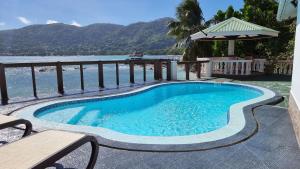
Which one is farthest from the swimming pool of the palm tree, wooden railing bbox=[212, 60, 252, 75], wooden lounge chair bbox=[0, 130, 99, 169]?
the palm tree

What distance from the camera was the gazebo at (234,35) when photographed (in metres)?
10.2

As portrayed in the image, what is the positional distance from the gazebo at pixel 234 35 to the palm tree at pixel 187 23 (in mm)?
7849

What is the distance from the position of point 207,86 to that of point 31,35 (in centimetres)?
8905

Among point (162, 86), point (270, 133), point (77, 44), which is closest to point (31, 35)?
point (77, 44)

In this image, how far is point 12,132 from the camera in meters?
3.87

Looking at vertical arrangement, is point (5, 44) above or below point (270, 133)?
above

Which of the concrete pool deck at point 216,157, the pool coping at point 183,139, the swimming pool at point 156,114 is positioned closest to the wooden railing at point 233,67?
the swimming pool at point 156,114

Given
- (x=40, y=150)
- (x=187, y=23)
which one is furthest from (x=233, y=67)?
(x=40, y=150)

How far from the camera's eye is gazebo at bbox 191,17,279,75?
10.2 meters

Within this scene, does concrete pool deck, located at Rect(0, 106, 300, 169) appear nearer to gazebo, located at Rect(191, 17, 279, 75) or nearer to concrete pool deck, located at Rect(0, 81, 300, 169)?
concrete pool deck, located at Rect(0, 81, 300, 169)

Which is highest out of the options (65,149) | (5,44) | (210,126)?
(5,44)

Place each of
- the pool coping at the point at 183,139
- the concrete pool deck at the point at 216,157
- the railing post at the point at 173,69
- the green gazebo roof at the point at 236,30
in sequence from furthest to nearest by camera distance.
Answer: the railing post at the point at 173,69 < the green gazebo roof at the point at 236,30 < the pool coping at the point at 183,139 < the concrete pool deck at the point at 216,157

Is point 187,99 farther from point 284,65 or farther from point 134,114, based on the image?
point 284,65

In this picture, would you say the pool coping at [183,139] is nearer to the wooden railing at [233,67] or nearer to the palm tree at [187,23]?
the wooden railing at [233,67]
